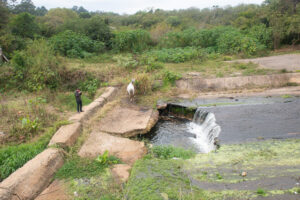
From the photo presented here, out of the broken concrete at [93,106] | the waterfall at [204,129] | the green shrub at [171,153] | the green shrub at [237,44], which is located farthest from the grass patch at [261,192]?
the green shrub at [237,44]

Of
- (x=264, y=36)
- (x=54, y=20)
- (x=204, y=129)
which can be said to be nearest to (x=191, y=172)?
(x=204, y=129)

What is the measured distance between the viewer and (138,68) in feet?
32.6

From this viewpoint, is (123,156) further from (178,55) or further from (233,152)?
(178,55)

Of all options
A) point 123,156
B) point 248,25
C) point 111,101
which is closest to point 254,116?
point 123,156

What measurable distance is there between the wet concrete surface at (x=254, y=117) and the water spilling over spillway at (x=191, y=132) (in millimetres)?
237

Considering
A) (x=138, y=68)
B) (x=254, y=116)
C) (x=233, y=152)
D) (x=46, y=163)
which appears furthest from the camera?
(x=138, y=68)

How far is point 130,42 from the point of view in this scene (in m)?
12.8

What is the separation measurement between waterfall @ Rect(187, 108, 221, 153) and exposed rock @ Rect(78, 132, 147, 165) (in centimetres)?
148

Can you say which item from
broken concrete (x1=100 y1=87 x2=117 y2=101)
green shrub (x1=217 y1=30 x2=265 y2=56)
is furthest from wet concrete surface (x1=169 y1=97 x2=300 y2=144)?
green shrub (x1=217 y1=30 x2=265 y2=56)

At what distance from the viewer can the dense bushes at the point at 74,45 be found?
1138 cm

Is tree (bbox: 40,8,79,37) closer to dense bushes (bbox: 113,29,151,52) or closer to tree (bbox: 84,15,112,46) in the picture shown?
tree (bbox: 84,15,112,46)

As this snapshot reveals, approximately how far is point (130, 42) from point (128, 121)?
7633 millimetres

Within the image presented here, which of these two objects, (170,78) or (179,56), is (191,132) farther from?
(179,56)

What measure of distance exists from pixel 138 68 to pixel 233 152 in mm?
6534
